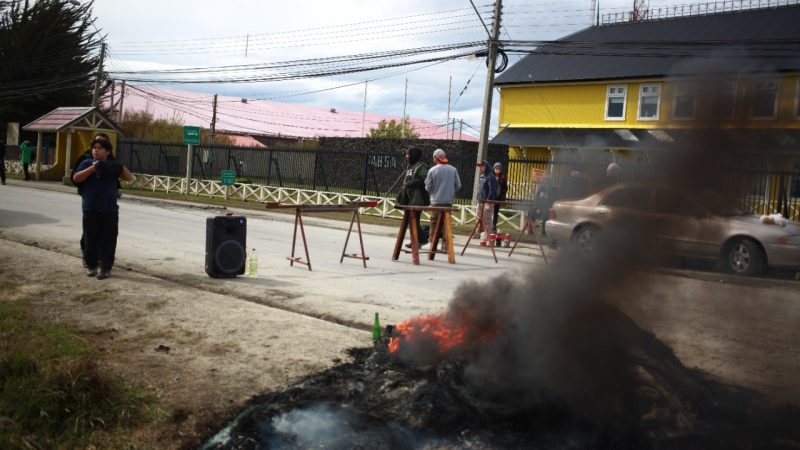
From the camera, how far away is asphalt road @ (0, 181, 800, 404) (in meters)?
5.60

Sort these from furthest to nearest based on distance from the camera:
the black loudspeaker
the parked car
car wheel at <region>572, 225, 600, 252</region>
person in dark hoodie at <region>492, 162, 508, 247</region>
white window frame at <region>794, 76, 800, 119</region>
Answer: person in dark hoodie at <region>492, 162, 508, 247</region>, the black loudspeaker, car wheel at <region>572, 225, 600, 252</region>, the parked car, white window frame at <region>794, 76, 800, 119</region>

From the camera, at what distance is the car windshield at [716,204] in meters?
4.93

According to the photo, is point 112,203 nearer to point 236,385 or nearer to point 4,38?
point 236,385

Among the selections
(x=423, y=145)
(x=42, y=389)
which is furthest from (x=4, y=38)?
(x=42, y=389)

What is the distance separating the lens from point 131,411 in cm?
477

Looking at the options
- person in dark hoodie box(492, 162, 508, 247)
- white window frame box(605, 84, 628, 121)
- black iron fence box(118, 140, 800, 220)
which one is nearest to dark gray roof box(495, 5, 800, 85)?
white window frame box(605, 84, 628, 121)

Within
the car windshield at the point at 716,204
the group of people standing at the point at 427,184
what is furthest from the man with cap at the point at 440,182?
the car windshield at the point at 716,204

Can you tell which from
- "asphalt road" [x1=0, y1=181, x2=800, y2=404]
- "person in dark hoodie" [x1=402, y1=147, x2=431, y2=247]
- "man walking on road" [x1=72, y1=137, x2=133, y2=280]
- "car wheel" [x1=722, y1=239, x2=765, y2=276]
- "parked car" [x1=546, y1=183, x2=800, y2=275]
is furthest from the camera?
"person in dark hoodie" [x1=402, y1=147, x2=431, y2=247]

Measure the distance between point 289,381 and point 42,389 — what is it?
177 cm

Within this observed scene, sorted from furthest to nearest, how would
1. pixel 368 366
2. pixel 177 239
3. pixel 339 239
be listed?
pixel 339 239 < pixel 177 239 < pixel 368 366

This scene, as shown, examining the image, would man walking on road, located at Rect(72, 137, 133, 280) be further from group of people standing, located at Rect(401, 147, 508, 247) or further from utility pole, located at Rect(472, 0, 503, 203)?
utility pole, located at Rect(472, 0, 503, 203)

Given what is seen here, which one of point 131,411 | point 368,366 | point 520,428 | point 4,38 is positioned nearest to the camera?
point 520,428

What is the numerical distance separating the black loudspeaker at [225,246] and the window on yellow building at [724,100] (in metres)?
6.36

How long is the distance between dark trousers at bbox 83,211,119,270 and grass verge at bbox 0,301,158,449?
319 cm
